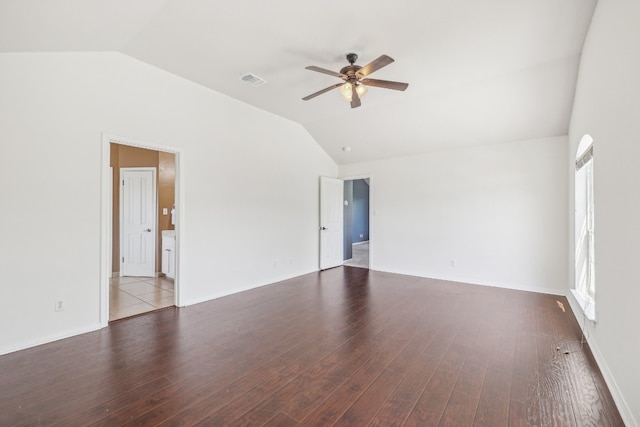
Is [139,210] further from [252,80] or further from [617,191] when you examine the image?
[617,191]

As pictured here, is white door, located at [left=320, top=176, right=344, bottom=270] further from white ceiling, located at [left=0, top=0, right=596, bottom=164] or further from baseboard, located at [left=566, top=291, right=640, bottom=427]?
baseboard, located at [left=566, top=291, right=640, bottom=427]

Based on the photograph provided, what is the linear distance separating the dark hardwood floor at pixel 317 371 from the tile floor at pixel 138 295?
311 mm

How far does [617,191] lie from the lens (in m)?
1.97

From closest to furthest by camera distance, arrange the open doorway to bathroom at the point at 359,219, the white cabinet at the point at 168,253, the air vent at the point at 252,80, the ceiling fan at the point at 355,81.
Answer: the ceiling fan at the point at 355,81 < the air vent at the point at 252,80 < the white cabinet at the point at 168,253 < the open doorway to bathroom at the point at 359,219

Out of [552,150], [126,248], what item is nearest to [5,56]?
[126,248]

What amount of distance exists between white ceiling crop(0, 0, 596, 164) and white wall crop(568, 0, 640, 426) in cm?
65

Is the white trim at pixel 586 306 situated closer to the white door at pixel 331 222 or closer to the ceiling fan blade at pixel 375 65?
the ceiling fan blade at pixel 375 65

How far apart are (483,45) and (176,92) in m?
3.74

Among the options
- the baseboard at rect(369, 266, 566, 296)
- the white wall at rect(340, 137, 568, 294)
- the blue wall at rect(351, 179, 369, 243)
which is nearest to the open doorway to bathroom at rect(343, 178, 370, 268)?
the blue wall at rect(351, 179, 369, 243)

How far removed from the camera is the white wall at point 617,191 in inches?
66.9

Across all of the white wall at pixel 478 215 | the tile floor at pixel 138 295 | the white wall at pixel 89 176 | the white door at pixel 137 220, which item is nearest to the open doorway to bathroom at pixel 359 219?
the white wall at pixel 478 215

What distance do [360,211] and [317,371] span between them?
9191 mm

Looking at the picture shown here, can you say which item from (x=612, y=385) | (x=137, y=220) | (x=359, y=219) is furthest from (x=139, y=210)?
(x=359, y=219)

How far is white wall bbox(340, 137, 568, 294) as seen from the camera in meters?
4.55
